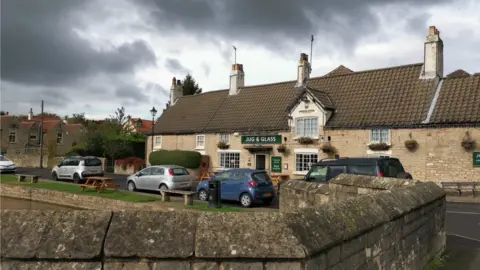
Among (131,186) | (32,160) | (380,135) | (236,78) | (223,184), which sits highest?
(236,78)

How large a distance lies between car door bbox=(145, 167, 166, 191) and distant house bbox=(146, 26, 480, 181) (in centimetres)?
967

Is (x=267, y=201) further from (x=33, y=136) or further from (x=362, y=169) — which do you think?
(x=33, y=136)

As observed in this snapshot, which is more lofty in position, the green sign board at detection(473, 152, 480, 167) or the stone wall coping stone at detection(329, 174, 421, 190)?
the green sign board at detection(473, 152, 480, 167)

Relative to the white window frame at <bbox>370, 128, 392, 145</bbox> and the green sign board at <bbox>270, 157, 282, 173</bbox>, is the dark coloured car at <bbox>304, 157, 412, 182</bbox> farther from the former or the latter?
the green sign board at <bbox>270, 157, 282, 173</bbox>

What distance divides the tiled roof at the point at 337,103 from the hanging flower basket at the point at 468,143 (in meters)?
0.95

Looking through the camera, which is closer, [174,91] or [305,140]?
[305,140]

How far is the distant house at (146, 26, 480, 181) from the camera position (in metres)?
22.3

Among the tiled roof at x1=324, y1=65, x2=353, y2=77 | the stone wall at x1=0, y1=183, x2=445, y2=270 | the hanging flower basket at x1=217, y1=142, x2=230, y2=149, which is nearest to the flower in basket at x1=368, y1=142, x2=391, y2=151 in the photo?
the hanging flower basket at x1=217, y1=142, x2=230, y2=149

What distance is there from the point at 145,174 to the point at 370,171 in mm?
13055

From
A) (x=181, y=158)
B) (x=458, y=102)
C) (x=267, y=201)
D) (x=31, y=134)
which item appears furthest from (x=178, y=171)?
(x=31, y=134)

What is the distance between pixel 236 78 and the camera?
35.6m

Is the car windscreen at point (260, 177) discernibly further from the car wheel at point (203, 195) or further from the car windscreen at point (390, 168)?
the car windscreen at point (390, 168)

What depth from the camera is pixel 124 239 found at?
3092mm

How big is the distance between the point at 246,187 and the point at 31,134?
6162cm
